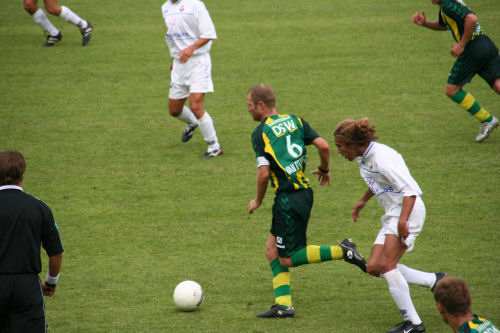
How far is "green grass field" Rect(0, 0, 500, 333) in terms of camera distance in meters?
5.72

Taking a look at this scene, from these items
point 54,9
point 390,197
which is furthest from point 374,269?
point 54,9

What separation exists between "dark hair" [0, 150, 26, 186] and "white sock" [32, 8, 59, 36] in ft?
32.6

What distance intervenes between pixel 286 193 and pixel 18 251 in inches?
86.7

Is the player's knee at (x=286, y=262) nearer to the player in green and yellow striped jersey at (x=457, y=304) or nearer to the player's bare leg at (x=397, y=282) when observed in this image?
the player's bare leg at (x=397, y=282)

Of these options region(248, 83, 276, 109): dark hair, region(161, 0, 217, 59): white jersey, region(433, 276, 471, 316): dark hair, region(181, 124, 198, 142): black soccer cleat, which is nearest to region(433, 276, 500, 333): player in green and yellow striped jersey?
region(433, 276, 471, 316): dark hair

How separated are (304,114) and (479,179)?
3413 mm

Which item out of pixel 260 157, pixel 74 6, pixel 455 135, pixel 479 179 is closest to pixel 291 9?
pixel 74 6

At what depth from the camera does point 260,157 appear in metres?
5.23

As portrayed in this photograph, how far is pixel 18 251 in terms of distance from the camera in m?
4.06

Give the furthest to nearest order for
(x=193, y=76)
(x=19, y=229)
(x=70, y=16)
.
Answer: (x=70, y=16) → (x=193, y=76) → (x=19, y=229)

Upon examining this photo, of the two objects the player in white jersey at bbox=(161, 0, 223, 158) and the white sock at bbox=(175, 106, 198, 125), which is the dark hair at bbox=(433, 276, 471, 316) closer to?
the player in white jersey at bbox=(161, 0, 223, 158)

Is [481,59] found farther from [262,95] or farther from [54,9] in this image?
[54,9]

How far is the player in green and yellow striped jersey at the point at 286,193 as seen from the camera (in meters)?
5.21

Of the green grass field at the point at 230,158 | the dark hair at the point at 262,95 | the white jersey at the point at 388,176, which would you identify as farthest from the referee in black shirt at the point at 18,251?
the white jersey at the point at 388,176
